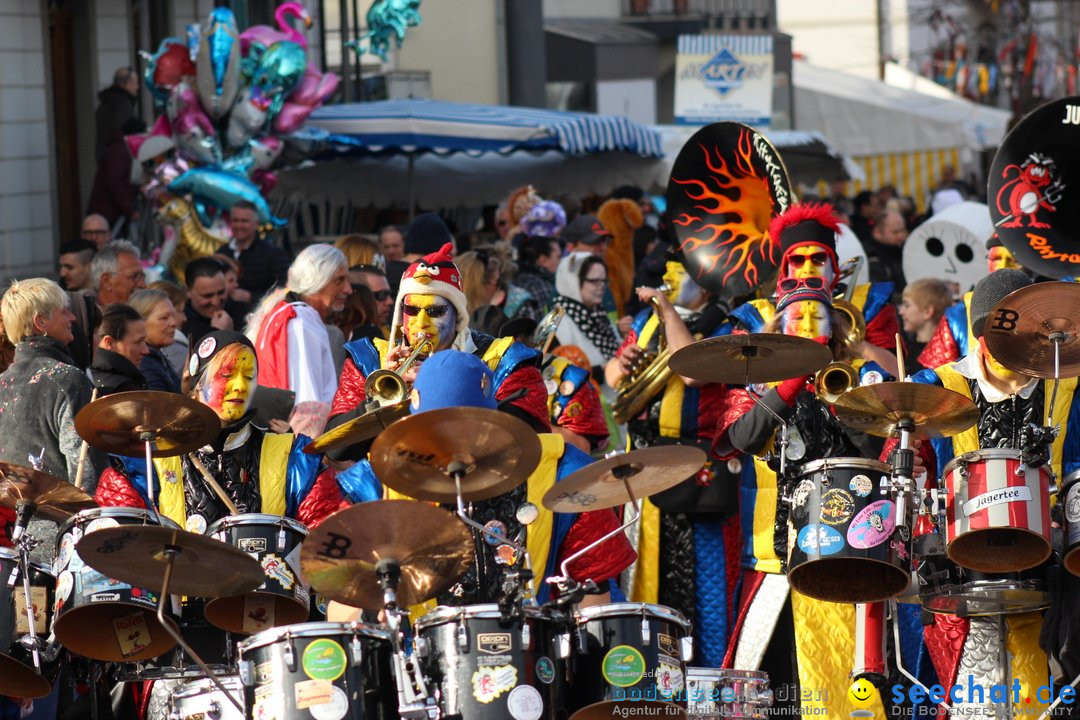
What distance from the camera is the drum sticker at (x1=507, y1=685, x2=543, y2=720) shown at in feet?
16.5

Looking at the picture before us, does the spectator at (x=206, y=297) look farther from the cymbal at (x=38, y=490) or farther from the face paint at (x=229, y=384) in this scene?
the cymbal at (x=38, y=490)

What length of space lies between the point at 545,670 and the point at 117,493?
1.57 meters

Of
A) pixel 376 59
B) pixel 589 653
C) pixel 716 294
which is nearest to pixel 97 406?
pixel 589 653

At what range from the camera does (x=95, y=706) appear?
20.3 feet

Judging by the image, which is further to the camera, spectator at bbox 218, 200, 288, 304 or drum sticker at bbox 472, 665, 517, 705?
spectator at bbox 218, 200, 288, 304

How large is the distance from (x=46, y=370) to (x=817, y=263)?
9.12ft

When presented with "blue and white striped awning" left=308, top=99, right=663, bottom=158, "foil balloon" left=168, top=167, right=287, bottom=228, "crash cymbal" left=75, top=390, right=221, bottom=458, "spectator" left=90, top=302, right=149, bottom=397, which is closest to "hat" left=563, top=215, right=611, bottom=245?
"foil balloon" left=168, top=167, right=287, bottom=228

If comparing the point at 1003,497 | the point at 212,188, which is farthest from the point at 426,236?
the point at 1003,497

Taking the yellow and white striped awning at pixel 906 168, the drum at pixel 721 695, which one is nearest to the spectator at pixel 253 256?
the drum at pixel 721 695

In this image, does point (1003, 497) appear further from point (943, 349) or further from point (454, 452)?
point (454, 452)

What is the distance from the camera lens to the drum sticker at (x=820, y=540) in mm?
5993

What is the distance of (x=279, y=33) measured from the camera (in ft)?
44.4

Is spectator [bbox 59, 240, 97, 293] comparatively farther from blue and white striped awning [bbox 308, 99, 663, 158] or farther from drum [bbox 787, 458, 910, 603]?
drum [bbox 787, 458, 910, 603]

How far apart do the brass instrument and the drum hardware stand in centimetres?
259
